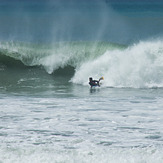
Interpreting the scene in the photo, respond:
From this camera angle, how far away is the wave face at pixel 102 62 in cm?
1462

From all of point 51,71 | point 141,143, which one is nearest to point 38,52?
point 51,71

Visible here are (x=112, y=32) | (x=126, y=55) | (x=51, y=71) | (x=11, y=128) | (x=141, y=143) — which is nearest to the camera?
(x=141, y=143)

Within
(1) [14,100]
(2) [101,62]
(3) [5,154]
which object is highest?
(2) [101,62]

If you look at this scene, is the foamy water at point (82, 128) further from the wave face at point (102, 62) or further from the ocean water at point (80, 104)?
the wave face at point (102, 62)

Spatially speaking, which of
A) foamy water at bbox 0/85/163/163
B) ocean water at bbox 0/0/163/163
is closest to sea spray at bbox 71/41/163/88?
ocean water at bbox 0/0/163/163

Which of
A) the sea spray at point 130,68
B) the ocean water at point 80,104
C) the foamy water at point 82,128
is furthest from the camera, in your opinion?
the sea spray at point 130,68

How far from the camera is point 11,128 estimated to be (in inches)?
332

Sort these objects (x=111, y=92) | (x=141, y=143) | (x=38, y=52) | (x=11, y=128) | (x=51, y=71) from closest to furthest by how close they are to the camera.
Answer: (x=141, y=143) < (x=11, y=128) < (x=111, y=92) < (x=51, y=71) < (x=38, y=52)

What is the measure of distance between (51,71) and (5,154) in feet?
36.9

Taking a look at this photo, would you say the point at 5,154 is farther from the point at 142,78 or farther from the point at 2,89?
the point at 142,78

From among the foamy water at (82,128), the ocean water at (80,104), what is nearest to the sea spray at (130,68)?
the ocean water at (80,104)

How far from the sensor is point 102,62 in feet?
53.2

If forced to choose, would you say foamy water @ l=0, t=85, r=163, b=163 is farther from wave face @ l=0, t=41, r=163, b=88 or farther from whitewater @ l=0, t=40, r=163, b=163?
wave face @ l=0, t=41, r=163, b=88

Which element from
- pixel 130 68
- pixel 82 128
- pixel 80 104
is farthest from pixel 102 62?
pixel 82 128
